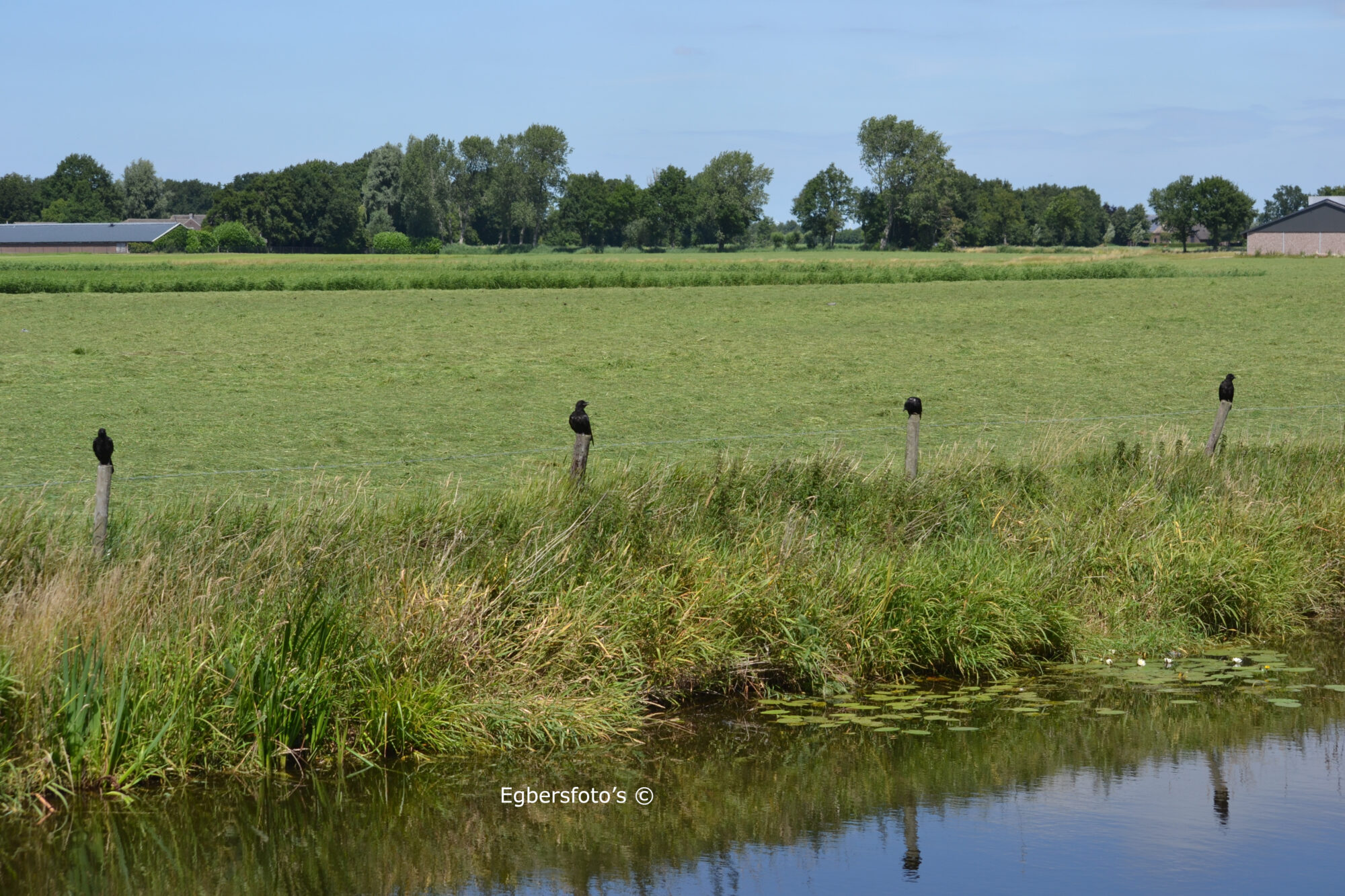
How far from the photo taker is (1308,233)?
408 ft

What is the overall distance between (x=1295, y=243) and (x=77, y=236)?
128440 mm

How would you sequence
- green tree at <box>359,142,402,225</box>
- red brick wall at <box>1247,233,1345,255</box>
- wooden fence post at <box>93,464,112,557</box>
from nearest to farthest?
1. wooden fence post at <box>93,464,112,557</box>
2. red brick wall at <box>1247,233,1345,255</box>
3. green tree at <box>359,142,402,225</box>

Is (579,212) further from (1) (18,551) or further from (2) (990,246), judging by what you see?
(1) (18,551)

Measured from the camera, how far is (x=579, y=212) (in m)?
177

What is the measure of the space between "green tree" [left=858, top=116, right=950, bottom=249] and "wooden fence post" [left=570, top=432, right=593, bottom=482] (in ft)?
517

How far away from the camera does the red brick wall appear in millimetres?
120938

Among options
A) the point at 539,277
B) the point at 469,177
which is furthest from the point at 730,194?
the point at 539,277

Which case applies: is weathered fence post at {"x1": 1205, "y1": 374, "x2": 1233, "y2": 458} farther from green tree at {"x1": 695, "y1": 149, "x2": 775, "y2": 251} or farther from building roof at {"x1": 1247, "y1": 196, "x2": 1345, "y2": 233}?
A: green tree at {"x1": 695, "y1": 149, "x2": 775, "y2": 251}

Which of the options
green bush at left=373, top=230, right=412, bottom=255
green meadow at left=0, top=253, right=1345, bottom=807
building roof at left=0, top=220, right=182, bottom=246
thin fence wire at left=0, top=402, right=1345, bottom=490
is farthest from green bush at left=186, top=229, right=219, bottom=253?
thin fence wire at left=0, top=402, right=1345, bottom=490

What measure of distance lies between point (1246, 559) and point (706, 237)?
173968 mm

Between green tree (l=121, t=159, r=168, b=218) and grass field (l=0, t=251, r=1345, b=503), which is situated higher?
green tree (l=121, t=159, r=168, b=218)

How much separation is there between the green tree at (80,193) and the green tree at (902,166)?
102399 millimetres

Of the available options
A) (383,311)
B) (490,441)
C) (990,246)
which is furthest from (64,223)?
(490,441)

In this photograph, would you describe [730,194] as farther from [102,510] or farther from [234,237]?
[102,510]
